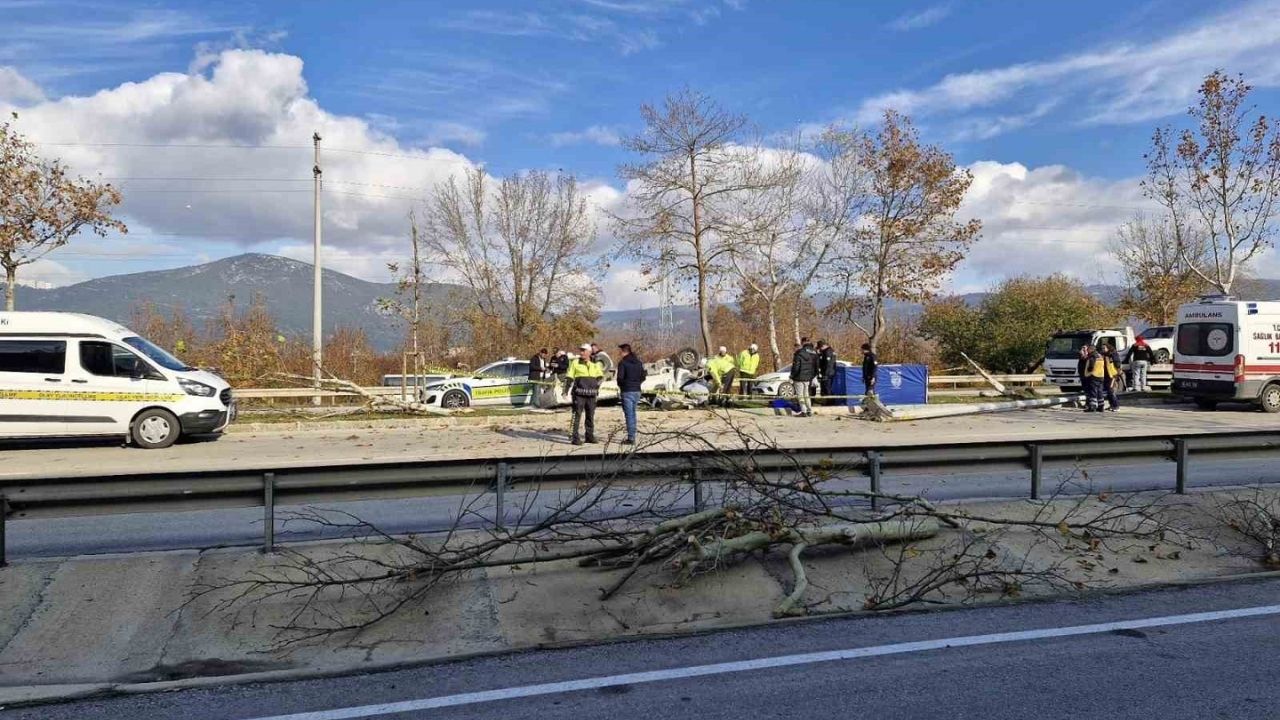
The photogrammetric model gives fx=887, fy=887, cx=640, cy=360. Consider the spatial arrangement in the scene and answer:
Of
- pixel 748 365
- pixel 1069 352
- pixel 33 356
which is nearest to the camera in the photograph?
pixel 33 356

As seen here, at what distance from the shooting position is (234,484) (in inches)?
237

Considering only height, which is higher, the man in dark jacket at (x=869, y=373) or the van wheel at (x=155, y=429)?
the man in dark jacket at (x=869, y=373)

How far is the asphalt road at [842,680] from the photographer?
4.20 metres

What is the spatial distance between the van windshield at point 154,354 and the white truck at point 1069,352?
24.6m

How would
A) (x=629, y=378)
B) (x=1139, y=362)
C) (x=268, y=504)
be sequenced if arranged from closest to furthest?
(x=268, y=504) < (x=629, y=378) < (x=1139, y=362)

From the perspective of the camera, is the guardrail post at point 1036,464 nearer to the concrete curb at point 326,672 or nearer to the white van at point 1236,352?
the concrete curb at point 326,672

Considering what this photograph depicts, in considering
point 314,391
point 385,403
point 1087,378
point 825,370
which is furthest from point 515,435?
point 1087,378

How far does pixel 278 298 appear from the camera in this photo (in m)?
51.8

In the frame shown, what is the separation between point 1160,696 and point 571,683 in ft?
9.53

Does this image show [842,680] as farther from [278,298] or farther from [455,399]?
[278,298]

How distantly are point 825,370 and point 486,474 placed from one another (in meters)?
17.9

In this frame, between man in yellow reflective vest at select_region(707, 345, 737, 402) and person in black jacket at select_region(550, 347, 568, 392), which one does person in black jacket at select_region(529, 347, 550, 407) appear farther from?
man in yellow reflective vest at select_region(707, 345, 737, 402)

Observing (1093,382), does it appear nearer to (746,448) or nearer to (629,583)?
(746,448)

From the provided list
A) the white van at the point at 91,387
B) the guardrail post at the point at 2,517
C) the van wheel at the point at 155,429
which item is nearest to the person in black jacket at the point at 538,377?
the white van at the point at 91,387
